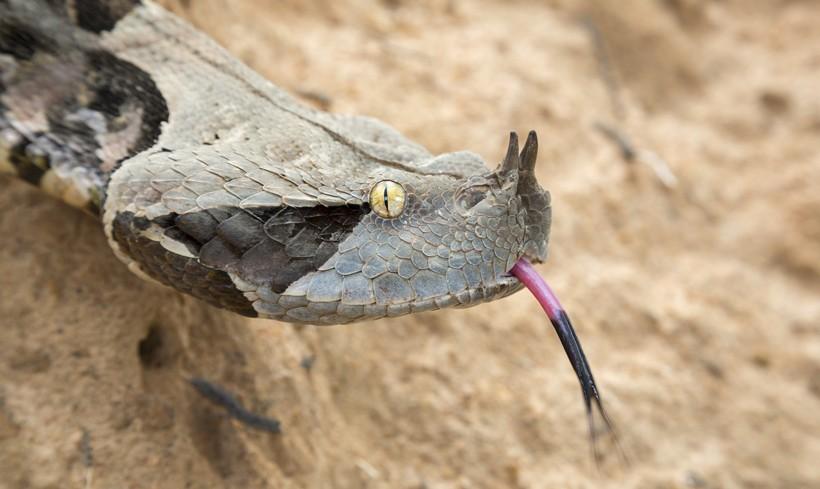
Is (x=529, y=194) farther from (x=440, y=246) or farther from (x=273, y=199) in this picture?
(x=273, y=199)

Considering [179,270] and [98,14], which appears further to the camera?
[98,14]

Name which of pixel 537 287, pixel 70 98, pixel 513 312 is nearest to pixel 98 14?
pixel 70 98

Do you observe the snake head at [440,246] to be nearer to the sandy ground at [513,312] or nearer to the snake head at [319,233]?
the snake head at [319,233]

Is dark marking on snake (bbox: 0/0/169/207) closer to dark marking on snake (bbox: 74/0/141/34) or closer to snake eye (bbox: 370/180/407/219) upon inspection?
dark marking on snake (bbox: 74/0/141/34)

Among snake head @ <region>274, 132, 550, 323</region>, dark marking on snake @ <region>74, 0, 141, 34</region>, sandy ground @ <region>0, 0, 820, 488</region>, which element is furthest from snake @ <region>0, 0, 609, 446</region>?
sandy ground @ <region>0, 0, 820, 488</region>

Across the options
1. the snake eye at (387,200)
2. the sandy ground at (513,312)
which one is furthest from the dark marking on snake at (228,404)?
the snake eye at (387,200)
